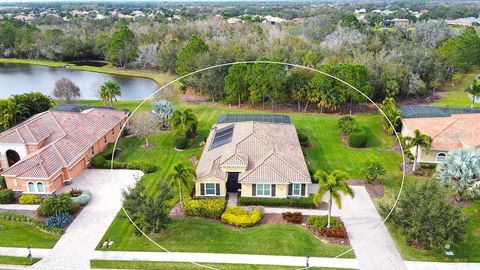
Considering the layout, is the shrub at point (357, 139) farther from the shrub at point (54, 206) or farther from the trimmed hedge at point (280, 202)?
the shrub at point (54, 206)

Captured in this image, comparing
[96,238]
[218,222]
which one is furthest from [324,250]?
[96,238]

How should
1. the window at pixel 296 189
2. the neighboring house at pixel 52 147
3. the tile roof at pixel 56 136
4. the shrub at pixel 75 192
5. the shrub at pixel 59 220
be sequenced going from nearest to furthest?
the shrub at pixel 59 220 → the window at pixel 296 189 → the shrub at pixel 75 192 → the neighboring house at pixel 52 147 → the tile roof at pixel 56 136

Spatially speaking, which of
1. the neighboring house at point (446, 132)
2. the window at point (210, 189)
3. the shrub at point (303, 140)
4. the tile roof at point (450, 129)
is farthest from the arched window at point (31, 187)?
the tile roof at point (450, 129)

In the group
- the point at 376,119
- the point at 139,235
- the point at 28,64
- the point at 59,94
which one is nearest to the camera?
the point at 139,235

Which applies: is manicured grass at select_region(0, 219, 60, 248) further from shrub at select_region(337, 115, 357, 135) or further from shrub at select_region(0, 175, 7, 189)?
shrub at select_region(337, 115, 357, 135)

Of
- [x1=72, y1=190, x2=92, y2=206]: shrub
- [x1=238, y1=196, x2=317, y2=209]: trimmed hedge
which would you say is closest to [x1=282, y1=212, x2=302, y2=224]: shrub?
[x1=238, y1=196, x2=317, y2=209]: trimmed hedge

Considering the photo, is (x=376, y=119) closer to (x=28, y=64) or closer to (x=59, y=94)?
(x=59, y=94)
